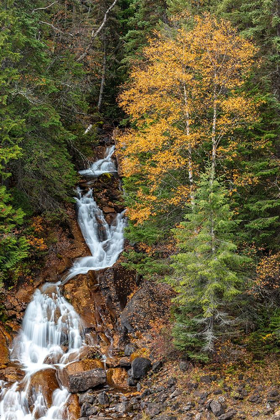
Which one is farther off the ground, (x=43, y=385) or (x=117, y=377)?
(x=43, y=385)

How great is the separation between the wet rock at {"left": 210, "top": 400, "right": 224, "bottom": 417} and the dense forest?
113 centimetres

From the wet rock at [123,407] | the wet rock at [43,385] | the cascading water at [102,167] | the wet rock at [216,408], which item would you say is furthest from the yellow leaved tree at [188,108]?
the cascading water at [102,167]

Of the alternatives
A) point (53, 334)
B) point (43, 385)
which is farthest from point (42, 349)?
point (43, 385)

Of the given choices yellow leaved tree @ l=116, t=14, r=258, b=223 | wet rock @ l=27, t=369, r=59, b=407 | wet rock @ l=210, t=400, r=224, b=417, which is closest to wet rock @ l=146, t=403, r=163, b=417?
wet rock @ l=210, t=400, r=224, b=417

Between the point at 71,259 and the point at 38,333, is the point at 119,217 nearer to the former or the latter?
the point at 71,259

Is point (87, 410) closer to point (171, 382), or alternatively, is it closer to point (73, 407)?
point (73, 407)

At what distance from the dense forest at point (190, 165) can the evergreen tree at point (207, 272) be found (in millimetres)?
37

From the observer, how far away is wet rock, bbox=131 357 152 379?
34.8 feet

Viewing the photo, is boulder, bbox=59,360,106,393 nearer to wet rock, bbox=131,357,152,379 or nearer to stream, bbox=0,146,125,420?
stream, bbox=0,146,125,420

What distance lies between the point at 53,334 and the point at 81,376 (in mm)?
2426

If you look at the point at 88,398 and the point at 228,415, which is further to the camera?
the point at 88,398

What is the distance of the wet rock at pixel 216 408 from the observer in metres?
8.17

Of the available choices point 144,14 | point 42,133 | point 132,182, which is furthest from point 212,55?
point 144,14

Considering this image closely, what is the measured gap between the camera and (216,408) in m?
8.27
